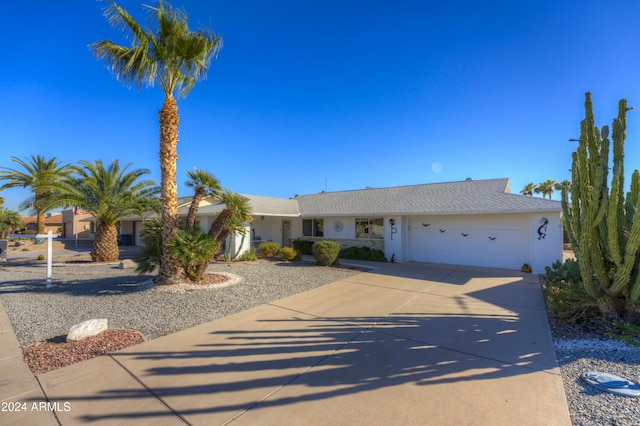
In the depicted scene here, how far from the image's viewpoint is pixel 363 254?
16141 mm

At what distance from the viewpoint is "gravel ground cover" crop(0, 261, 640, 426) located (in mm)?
3389

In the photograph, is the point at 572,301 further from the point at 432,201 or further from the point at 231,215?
the point at 432,201

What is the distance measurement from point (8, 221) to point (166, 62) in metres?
31.8

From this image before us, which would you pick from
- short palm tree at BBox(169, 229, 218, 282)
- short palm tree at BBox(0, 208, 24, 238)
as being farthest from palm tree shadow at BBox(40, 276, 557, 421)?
short palm tree at BBox(0, 208, 24, 238)

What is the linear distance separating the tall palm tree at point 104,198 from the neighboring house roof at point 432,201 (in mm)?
9172

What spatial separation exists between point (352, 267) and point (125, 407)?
10.9m

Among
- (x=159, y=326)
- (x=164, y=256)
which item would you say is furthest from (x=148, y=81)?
(x=159, y=326)

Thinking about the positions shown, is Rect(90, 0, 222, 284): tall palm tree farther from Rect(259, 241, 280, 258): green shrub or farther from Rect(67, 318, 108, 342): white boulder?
Rect(259, 241, 280, 258): green shrub

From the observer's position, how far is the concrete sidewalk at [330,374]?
3.04 meters

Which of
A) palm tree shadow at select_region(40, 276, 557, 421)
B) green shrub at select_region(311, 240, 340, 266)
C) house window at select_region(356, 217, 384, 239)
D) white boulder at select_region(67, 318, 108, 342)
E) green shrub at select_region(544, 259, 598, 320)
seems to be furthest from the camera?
house window at select_region(356, 217, 384, 239)

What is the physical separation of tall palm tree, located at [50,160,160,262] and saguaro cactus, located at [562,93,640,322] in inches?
578

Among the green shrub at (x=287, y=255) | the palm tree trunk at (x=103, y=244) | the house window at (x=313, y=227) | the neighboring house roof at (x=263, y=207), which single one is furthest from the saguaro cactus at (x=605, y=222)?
the palm tree trunk at (x=103, y=244)

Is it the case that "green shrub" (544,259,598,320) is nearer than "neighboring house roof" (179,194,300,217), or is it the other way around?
"green shrub" (544,259,598,320)

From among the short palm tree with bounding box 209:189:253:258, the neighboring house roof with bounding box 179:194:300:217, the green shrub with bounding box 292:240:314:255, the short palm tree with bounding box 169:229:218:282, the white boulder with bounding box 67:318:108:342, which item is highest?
the neighboring house roof with bounding box 179:194:300:217
